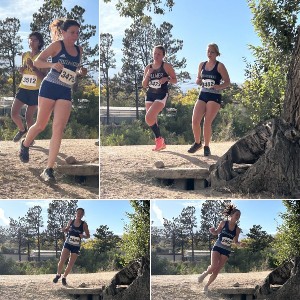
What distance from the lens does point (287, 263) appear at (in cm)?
831

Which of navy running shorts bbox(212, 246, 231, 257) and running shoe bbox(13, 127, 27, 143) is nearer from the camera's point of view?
running shoe bbox(13, 127, 27, 143)

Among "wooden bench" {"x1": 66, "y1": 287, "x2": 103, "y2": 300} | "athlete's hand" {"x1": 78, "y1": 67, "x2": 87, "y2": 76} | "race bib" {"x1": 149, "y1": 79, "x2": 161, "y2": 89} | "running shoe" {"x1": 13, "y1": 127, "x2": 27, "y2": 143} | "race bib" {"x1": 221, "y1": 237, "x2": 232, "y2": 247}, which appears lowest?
"wooden bench" {"x1": 66, "y1": 287, "x2": 103, "y2": 300}

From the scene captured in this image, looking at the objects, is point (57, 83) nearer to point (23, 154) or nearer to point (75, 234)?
Answer: point (23, 154)

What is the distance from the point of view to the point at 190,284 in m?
8.09

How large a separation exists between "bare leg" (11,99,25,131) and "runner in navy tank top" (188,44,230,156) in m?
1.68

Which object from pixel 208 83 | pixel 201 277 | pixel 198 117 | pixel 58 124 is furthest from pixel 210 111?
pixel 201 277

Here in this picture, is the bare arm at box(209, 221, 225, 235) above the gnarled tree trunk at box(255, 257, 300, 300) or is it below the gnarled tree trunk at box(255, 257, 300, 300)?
above

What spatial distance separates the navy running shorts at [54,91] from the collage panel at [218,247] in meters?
1.35

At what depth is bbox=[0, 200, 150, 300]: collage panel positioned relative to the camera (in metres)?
7.93

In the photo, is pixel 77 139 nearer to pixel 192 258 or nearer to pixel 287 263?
pixel 192 258

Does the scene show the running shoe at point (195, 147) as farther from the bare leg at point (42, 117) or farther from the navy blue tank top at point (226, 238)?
the bare leg at point (42, 117)

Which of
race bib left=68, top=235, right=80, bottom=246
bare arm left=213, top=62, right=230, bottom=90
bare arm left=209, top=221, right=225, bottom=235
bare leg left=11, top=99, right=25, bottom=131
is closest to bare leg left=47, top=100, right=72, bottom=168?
bare leg left=11, top=99, right=25, bottom=131

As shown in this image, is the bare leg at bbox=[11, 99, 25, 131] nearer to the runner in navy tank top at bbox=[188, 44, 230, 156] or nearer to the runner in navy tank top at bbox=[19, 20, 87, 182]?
the runner in navy tank top at bbox=[19, 20, 87, 182]

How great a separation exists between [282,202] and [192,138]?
1.09m
